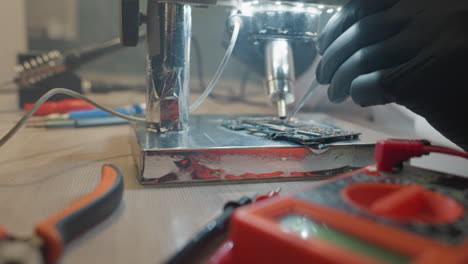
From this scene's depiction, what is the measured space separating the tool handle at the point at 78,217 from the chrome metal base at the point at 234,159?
7 cm

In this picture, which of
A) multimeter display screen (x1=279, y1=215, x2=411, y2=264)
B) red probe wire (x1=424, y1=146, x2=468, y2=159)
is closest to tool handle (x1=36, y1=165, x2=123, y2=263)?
multimeter display screen (x1=279, y1=215, x2=411, y2=264)

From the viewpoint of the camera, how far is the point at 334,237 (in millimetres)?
219

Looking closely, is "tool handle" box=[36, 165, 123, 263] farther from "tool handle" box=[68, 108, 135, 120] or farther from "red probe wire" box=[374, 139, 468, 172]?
"tool handle" box=[68, 108, 135, 120]

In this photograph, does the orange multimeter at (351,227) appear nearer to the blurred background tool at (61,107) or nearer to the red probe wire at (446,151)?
the red probe wire at (446,151)

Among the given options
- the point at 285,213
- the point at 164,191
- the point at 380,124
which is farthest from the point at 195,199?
the point at 380,124

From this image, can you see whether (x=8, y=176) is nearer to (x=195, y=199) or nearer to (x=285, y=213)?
(x=195, y=199)

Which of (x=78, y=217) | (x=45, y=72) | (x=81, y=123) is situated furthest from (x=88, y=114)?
(x=78, y=217)

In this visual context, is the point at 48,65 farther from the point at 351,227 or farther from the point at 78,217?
the point at 351,227

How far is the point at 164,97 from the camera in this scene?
0.51 meters

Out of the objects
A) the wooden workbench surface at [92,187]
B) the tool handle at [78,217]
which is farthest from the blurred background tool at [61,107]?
the tool handle at [78,217]

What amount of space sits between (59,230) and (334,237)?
0.17 meters

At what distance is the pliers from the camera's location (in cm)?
20

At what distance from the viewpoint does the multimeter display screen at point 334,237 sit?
0.20m

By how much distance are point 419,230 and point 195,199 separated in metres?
0.21
